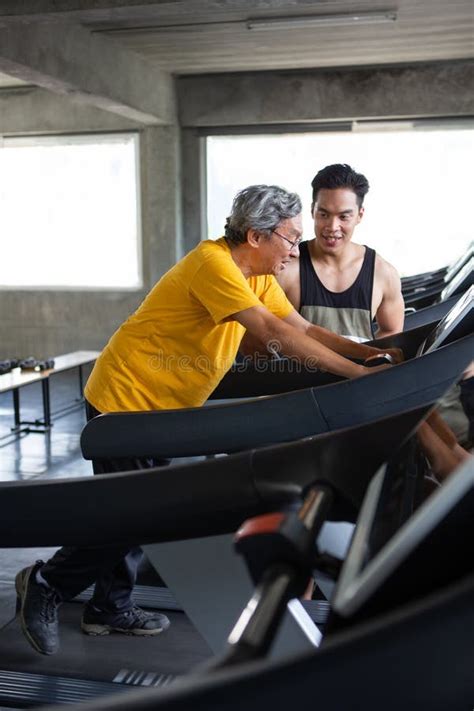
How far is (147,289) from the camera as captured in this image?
961cm

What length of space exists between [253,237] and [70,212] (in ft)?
25.5

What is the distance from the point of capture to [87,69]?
22.9 feet

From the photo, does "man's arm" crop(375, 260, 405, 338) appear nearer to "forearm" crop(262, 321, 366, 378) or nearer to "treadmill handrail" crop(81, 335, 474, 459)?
"forearm" crop(262, 321, 366, 378)

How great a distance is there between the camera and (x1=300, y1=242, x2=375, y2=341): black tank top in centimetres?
317

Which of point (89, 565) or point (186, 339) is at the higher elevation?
point (186, 339)

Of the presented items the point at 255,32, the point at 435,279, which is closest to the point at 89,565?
the point at 435,279

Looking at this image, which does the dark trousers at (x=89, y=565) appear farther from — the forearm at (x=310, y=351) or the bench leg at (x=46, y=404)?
the bench leg at (x=46, y=404)

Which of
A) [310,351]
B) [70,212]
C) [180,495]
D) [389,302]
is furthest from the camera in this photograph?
[70,212]

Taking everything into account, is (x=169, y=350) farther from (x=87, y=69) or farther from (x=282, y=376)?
(x=87, y=69)

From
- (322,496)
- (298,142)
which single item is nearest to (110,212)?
(298,142)

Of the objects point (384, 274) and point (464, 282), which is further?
point (464, 282)

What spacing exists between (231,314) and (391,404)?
0.67 meters

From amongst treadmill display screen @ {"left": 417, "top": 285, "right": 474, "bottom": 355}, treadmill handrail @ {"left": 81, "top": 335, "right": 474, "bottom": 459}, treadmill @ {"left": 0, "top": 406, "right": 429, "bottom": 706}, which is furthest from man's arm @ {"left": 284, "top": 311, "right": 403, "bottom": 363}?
treadmill @ {"left": 0, "top": 406, "right": 429, "bottom": 706}

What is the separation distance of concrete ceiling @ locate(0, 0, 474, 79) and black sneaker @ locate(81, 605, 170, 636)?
362cm
